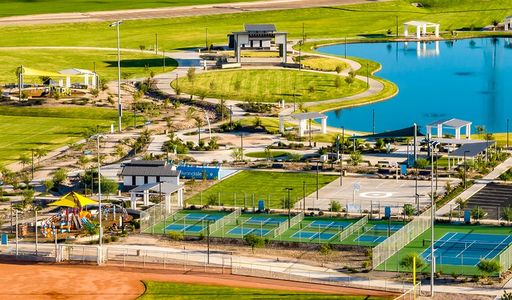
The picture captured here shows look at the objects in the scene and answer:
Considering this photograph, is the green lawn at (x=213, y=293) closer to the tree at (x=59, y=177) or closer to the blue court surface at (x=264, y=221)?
the blue court surface at (x=264, y=221)

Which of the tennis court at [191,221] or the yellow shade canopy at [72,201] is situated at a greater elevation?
the yellow shade canopy at [72,201]

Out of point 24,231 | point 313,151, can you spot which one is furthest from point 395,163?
point 24,231

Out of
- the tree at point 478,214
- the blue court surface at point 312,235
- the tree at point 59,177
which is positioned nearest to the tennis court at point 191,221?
the blue court surface at point 312,235

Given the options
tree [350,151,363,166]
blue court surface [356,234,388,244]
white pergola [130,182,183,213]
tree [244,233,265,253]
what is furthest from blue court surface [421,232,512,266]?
tree [350,151,363,166]

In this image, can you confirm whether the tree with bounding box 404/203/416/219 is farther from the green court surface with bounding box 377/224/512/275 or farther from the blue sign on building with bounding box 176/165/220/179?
the blue sign on building with bounding box 176/165/220/179

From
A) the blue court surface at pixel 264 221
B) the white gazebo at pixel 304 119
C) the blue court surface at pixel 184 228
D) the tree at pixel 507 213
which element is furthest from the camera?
the white gazebo at pixel 304 119

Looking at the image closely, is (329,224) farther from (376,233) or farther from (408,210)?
(408,210)

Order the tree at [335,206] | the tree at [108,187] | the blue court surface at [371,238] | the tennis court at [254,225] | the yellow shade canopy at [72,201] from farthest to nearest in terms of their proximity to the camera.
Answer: the tree at [108,187], the tree at [335,206], the yellow shade canopy at [72,201], the tennis court at [254,225], the blue court surface at [371,238]
